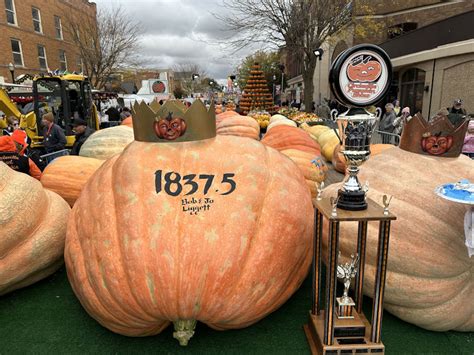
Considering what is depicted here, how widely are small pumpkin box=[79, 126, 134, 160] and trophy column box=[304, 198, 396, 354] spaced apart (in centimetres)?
444

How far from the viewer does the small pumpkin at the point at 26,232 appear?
10.4ft

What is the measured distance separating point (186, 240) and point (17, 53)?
1171 inches

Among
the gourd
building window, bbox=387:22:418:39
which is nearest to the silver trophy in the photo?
the gourd

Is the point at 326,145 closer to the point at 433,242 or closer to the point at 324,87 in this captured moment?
the point at 433,242

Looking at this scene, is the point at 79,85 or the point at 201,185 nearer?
the point at 201,185

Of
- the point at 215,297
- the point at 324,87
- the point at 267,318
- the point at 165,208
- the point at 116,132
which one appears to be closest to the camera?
the point at 215,297

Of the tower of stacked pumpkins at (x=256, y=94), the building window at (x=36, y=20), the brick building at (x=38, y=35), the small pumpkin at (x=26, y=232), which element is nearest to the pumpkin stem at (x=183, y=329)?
the small pumpkin at (x=26, y=232)

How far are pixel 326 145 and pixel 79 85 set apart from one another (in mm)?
8740

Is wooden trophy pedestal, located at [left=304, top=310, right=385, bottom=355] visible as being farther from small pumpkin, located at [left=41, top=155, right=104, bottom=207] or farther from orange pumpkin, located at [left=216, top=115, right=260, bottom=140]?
orange pumpkin, located at [left=216, top=115, right=260, bottom=140]

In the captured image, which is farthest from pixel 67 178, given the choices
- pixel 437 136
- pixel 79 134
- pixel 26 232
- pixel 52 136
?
pixel 437 136

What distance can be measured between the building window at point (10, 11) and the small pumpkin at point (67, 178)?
26329mm

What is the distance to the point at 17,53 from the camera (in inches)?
1004

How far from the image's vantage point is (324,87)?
37.8m

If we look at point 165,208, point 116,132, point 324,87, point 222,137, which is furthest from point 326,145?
point 324,87
